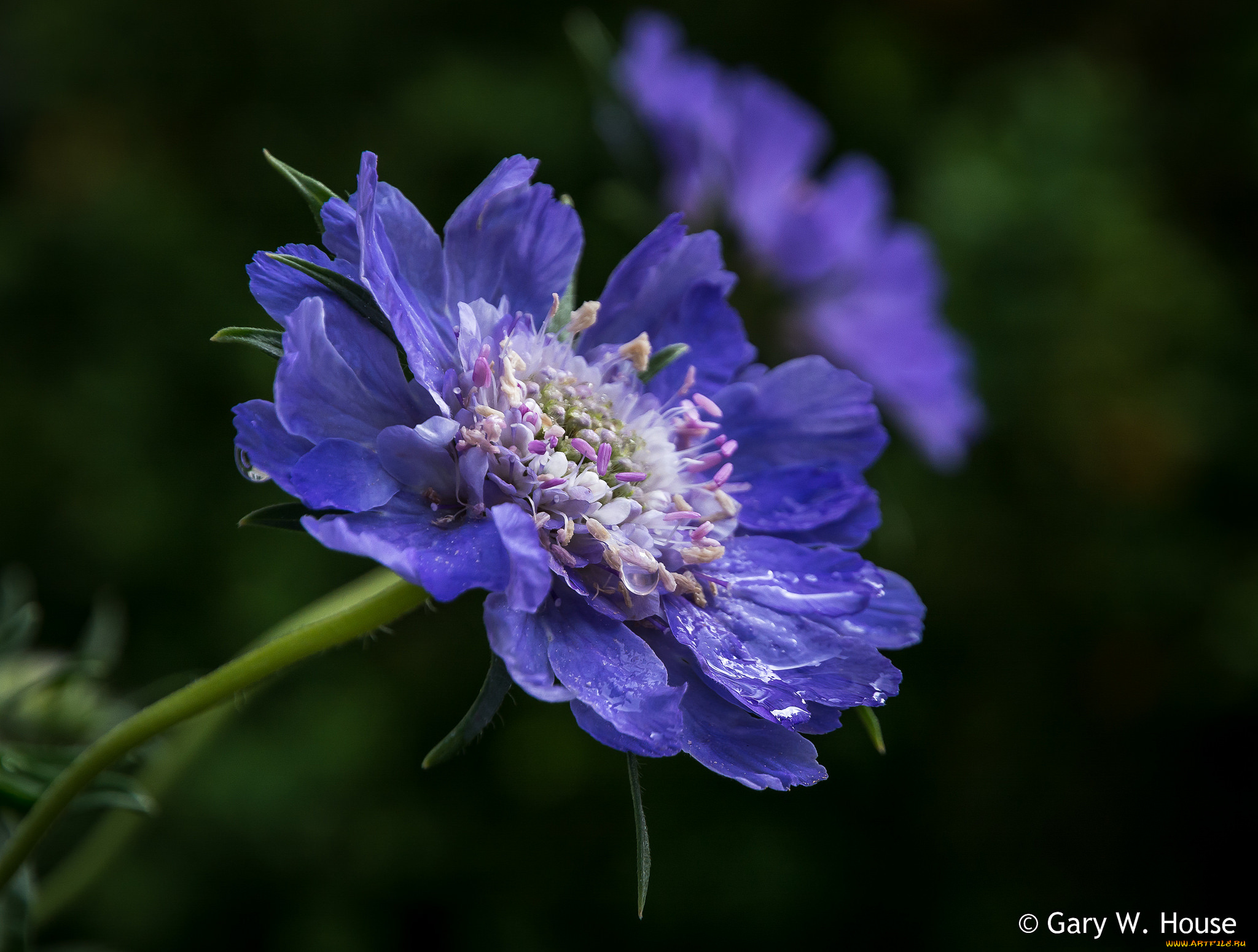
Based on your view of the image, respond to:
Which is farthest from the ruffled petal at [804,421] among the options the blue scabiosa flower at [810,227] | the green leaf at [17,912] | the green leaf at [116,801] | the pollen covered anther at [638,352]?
the blue scabiosa flower at [810,227]

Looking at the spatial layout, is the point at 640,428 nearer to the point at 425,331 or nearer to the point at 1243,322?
the point at 425,331

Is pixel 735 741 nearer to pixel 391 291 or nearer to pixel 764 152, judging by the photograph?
pixel 391 291

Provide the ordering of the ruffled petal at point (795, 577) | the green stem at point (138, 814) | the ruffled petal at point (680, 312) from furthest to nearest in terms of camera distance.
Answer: the green stem at point (138, 814) < the ruffled petal at point (680, 312) < the ruffled petal at point (795, 577)

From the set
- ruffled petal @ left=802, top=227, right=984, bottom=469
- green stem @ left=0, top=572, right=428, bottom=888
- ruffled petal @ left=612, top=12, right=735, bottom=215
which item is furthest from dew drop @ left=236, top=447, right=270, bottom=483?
ruffled petal @ left=802, top=227, right=984, bottom=469

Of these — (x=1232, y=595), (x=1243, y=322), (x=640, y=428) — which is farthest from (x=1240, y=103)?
(x=640, y=428)

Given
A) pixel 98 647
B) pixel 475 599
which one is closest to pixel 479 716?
pixel 98 647

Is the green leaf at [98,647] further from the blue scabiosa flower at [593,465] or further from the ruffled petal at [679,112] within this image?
the ruffled petal at [679,112]

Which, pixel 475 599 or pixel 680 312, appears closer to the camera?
pixel 680 312
